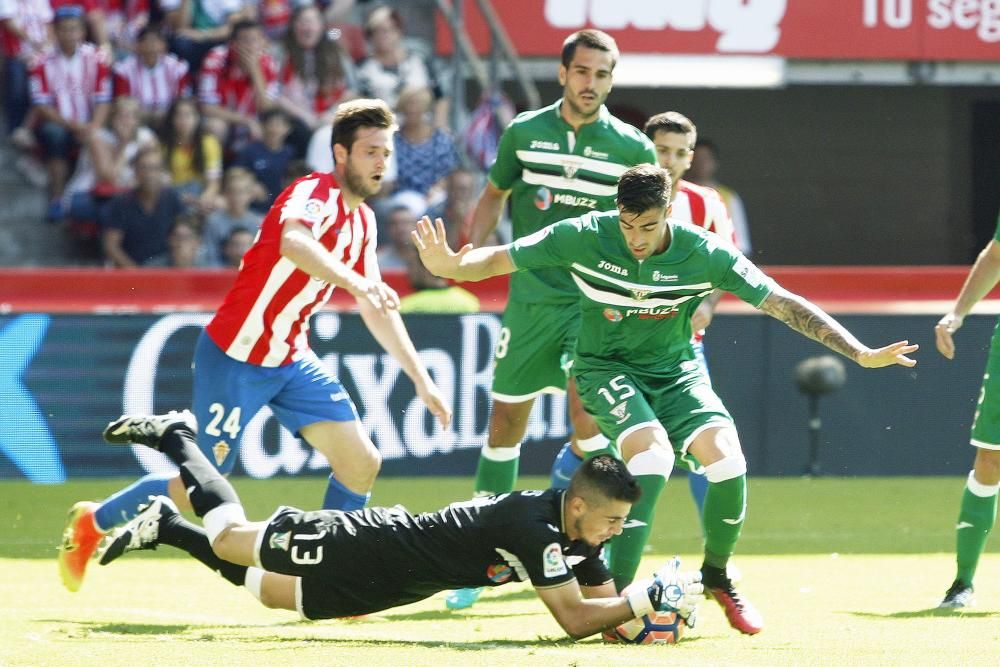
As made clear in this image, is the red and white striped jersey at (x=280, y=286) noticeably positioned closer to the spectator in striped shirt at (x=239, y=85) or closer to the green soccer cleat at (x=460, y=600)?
the green soccer cleat at (x=460, y=600)

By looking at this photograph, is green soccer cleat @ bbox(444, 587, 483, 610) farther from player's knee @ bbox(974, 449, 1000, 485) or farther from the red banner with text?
the red banner with text

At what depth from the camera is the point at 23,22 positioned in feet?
47.6

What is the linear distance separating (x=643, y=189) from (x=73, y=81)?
903 cm

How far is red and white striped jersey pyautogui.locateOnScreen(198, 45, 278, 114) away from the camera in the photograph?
1434 centimetres

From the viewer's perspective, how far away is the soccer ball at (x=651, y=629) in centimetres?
611

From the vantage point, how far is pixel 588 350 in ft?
22.7

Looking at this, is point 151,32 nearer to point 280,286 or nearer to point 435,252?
point 280,286

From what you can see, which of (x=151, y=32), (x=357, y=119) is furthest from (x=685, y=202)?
(x=151, y=32)

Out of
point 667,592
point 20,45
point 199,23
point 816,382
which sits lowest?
point 816,382

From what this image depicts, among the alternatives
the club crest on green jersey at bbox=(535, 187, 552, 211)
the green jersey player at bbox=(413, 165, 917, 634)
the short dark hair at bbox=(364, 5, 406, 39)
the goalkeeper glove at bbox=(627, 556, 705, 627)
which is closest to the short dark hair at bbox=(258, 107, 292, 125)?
the short dark hair at bbox=(364, 5, 406, 39)

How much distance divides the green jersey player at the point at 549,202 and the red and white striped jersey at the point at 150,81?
7.09 metres

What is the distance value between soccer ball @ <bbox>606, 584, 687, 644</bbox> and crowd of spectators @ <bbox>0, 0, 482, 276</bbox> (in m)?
7.31

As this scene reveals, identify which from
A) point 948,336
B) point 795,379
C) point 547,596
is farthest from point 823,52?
point 547,596

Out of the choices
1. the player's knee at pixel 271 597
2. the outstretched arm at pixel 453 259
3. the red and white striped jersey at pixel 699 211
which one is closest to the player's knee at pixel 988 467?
the red and white striped jersey at pixel 699 211
